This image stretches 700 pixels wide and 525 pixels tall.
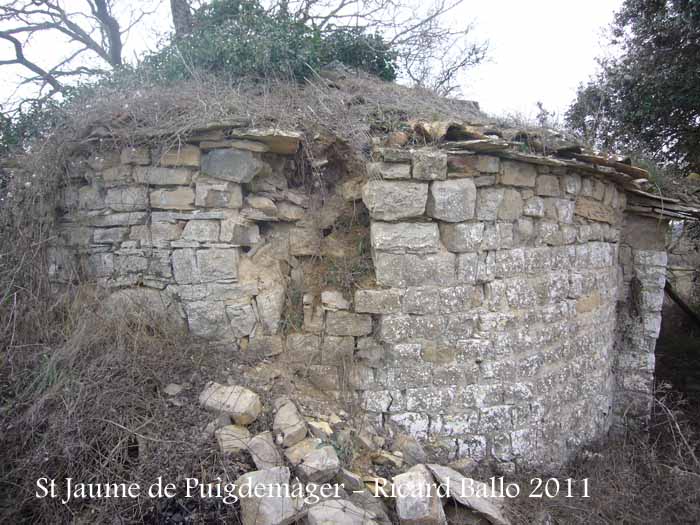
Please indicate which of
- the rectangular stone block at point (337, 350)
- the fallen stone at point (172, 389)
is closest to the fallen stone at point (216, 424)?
the fallen stone at point (172, 389)

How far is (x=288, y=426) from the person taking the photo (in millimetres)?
2873

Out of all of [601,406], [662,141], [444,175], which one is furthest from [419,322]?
[662,141]

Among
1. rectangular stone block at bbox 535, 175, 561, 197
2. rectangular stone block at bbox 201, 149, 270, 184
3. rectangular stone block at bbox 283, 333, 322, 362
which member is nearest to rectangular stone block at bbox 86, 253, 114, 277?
rectangular stone block at bbox 201, 149, 270, 184

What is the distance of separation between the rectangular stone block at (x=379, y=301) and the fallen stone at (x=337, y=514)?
1232 millimetres

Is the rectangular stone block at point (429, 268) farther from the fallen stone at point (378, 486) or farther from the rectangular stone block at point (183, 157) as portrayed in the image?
the rectangular stone block at point (183, 157)

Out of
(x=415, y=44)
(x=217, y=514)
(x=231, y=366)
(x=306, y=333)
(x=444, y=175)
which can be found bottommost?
(x=217, y=514)

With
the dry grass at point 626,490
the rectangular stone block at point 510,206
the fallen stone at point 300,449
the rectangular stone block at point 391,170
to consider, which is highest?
the rectangular stone block at point 391,170

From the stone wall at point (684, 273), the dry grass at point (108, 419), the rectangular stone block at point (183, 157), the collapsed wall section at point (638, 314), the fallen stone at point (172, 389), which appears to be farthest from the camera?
the stone wall at point (684, 273)

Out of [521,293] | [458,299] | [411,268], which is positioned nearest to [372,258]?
[411,268]

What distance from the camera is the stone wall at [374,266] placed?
10.4ft

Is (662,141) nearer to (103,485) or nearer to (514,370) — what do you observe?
(514,370)

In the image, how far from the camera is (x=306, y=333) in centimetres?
343

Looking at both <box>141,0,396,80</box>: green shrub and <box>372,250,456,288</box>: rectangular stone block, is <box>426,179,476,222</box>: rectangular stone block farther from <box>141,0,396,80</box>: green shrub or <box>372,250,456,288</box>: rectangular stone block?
<box>141,0,396,80</box>: green shrub

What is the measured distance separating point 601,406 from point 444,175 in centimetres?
296
